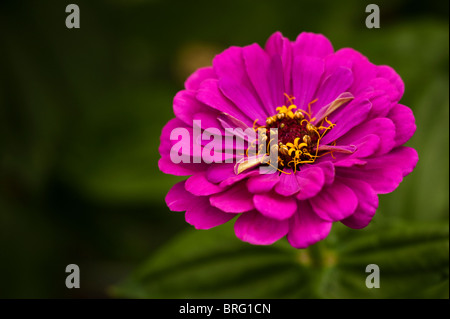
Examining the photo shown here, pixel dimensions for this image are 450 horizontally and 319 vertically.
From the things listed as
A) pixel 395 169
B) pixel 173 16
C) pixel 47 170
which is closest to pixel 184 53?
pixel 173 16

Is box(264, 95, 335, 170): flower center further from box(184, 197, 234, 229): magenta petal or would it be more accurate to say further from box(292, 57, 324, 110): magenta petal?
box(184, 197, 234, 229): magenta petal

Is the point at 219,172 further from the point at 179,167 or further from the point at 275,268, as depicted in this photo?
the point at 275,268

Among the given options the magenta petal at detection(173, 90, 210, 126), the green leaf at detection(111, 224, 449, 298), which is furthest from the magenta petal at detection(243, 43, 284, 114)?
the green leaf at detection(111, 224, 449, 298)

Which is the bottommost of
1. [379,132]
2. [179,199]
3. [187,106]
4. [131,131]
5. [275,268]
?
[275,268]

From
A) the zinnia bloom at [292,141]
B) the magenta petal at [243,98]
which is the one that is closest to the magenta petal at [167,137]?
the zinnia bloom at [292,141]

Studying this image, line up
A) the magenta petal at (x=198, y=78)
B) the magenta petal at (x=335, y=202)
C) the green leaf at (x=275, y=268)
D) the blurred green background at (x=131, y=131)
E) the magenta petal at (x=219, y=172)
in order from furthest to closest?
the blurred green background at (x=131, y=131) → the green leaf at (x=275, y=268) → the magenta petal at (x=198, y=78) → the magenta petal at (x=219, y=172) → the magenta petal at (x=335, y=202)

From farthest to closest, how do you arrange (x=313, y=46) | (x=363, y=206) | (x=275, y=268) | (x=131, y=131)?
(x=131, y=131) → (x=275, y=268) → (x=313, y=46) → (x=363, y=206)

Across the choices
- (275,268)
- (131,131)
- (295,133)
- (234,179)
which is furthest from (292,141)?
(131,131)

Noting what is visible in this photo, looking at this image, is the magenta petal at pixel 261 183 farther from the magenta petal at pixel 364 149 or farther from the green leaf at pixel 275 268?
the green leaf at pixel 275 268
